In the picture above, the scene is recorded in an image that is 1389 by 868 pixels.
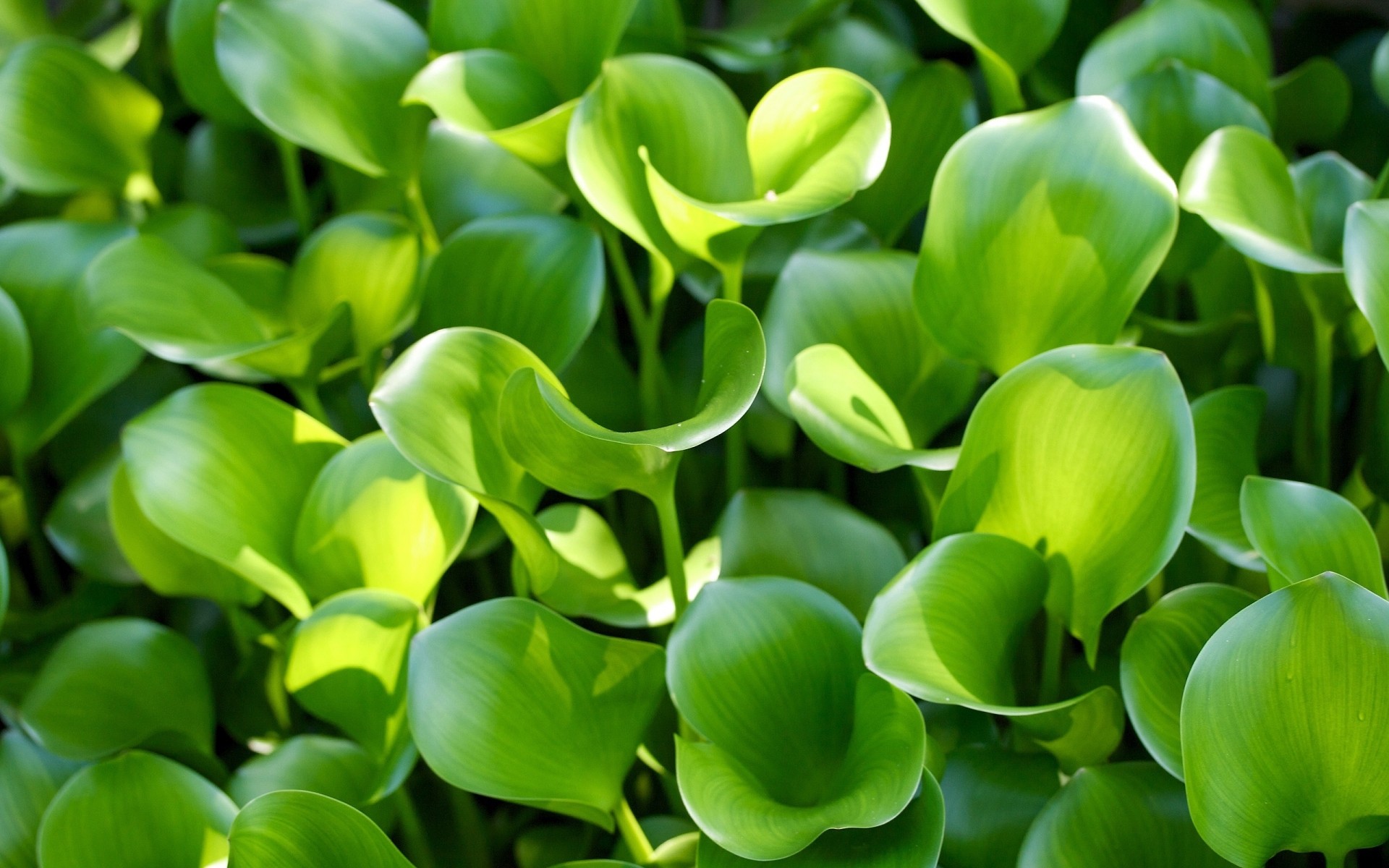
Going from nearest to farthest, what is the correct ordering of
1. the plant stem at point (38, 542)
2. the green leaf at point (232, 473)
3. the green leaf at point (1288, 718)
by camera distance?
1. the green leaf at point (1288, 718)
2. the green leaf at point (232, 473)
3. the plant stem at point (38, 542)

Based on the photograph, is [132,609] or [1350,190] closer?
[1350,190]

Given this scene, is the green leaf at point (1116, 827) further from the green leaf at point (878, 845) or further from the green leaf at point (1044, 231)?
the green leaf at point (1044, 231)

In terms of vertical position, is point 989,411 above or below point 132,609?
above

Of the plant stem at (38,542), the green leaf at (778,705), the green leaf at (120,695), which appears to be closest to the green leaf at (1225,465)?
the green leaf at (778,705)

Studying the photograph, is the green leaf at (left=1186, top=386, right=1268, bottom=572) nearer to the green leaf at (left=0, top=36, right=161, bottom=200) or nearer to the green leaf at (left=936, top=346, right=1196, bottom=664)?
the green leaf at (left=936, top=346, right=1196, bottom=664)

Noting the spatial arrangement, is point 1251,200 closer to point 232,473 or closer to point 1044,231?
point 1044,231

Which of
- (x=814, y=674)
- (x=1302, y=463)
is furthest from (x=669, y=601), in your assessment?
(x=1302, y=463)

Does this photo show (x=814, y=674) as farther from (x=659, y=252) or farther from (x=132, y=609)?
(x=132, y=609)
